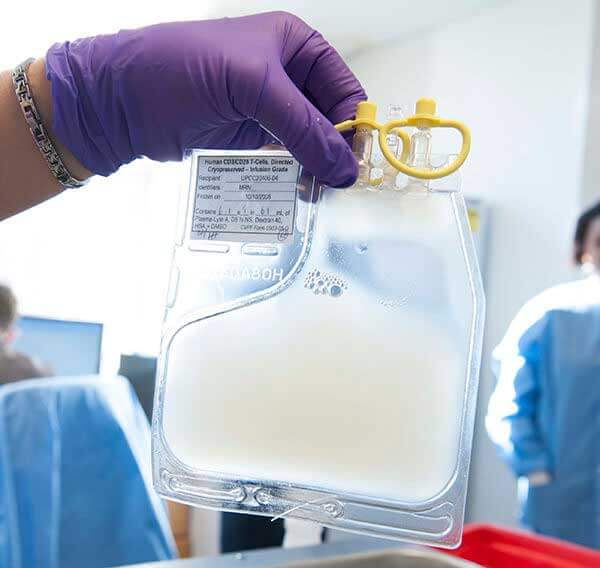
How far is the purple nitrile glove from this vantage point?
579 millimetres

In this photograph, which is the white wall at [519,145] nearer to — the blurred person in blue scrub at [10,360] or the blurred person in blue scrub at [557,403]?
the blurred person in blue scrub at [557,403]

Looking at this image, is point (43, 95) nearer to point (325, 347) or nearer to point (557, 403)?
point (325, 347)

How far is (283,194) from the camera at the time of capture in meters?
0.59

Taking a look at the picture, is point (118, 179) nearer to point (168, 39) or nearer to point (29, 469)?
point (168, 39)

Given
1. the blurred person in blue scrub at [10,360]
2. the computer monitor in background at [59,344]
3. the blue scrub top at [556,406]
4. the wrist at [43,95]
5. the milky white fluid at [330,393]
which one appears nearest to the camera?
the milky white fluid at [330,393]

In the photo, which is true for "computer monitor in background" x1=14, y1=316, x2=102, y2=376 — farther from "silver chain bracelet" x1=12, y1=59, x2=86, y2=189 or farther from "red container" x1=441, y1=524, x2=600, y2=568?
"red container" x1=441, y1=524, x2=600, y2=568

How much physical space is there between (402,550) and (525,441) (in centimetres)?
63

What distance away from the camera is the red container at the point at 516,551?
1.01m

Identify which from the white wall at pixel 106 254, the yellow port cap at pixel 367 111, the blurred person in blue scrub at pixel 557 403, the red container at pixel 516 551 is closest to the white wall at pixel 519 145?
the blurred person in blue scrub at pixel 557 403

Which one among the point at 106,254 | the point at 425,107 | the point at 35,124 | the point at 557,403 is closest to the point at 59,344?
the point at 106,254

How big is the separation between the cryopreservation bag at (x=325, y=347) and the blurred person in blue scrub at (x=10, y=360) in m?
0.76

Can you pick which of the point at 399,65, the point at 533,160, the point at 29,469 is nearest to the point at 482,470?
the point at 533,160

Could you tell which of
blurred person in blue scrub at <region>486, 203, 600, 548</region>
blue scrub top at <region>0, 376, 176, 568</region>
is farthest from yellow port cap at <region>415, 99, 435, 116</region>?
blue scrub top at <region>0, 376, 176, 568</region>

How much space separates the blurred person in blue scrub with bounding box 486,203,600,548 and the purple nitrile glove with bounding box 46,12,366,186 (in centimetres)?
81
